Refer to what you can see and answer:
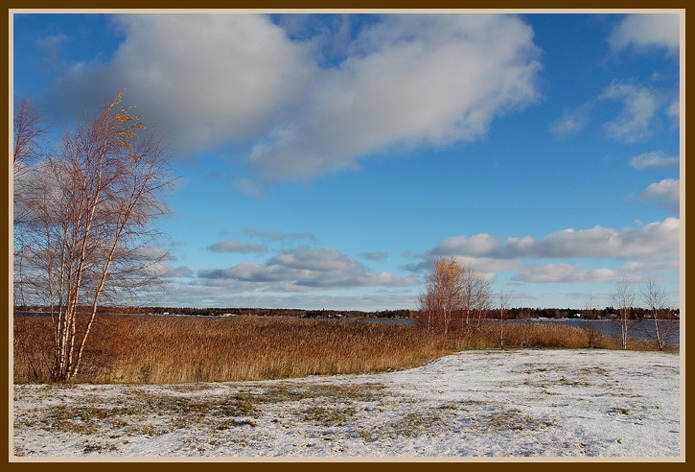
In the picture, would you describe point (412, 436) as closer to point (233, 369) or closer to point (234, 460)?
point (234, 460)

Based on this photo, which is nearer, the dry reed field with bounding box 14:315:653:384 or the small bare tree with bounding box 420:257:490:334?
the dry reed field with bounding box 14:315:653:384

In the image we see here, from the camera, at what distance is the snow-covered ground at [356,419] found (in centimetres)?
593

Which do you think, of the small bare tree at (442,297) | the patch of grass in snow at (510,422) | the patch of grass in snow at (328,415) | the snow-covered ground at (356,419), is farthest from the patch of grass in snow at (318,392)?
the small bare tree at (442,297)

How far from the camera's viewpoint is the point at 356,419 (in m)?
7.50

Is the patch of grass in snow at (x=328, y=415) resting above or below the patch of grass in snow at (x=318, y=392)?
above

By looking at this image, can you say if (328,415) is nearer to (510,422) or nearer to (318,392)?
(318,392)

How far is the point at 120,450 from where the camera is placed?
19.1 feet

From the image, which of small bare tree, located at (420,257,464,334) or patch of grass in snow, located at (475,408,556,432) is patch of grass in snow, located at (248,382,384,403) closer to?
patch of grass in snow, located at (475,408,556,432)

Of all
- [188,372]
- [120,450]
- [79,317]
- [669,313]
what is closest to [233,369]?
[188,372]

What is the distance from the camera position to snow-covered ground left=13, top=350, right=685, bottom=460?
19.4ft

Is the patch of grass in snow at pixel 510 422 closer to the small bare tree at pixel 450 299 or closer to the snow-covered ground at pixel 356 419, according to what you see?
the snow-covered ground at pixel 356 419

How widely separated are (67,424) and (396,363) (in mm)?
13195

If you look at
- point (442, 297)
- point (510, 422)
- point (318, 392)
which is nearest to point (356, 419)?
point (510, 422)

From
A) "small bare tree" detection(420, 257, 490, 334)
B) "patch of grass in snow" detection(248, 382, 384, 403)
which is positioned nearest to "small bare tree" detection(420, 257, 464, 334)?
"small bare tree" detection(420, 257, 490, 334)
